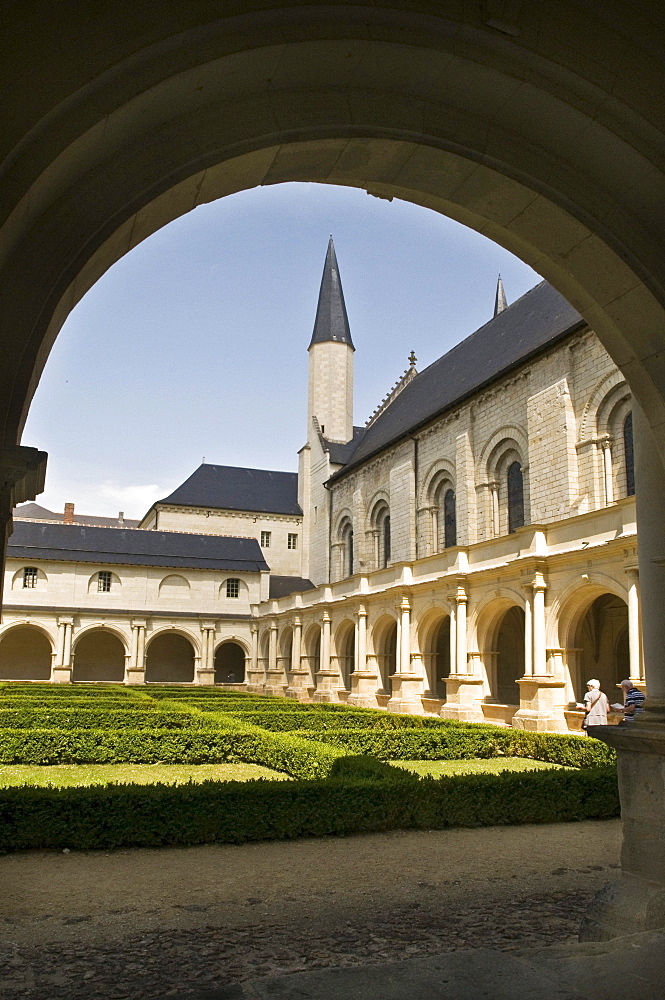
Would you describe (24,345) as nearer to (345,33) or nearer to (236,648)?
(345,33)

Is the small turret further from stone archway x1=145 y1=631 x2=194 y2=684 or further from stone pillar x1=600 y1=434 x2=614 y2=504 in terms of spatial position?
stone pillar x1=600 y1=434 x2=614 y2=504

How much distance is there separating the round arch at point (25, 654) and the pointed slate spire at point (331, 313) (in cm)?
2035

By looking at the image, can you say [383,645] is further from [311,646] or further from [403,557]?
[311,646]

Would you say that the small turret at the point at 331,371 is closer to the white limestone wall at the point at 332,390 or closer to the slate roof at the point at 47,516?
the white limestone wall at the point at 332,390

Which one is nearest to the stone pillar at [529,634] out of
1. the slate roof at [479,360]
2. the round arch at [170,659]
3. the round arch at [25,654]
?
the slate roof at [479,360]

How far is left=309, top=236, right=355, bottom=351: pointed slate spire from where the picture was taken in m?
42.4

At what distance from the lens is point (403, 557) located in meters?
27.3

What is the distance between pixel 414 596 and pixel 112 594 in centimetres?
1822

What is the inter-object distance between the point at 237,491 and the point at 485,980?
145 ft

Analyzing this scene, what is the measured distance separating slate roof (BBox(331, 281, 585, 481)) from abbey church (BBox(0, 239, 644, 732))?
0.40 ft

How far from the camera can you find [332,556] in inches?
1358

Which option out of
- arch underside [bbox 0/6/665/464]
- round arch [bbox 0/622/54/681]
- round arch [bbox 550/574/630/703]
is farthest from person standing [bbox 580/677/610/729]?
round arch [bbox 0/622/54/681]

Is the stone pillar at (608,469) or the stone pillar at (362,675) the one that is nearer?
the stone pillar at (608,469)

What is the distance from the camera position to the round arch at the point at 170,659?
37562 mm
